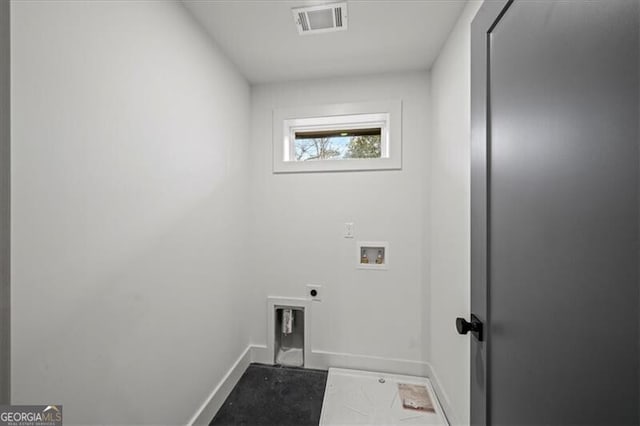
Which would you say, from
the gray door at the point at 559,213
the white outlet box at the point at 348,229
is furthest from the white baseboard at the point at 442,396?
the white outlet box at the point at 348,229

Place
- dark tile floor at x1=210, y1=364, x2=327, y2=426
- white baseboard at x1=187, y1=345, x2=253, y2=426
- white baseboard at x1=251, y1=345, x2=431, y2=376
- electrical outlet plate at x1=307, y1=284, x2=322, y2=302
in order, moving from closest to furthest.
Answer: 1. white baseboard at x1=187, y1=345, x2=253, y2=426
2. dark tile floor at x1=210, y1=364, x2=327, y2=426
3. white baseboard at x1=251, y1=345, x2=431, y2=376
4. electrical outlet plate at x1=307, y1=284, x2=322, y2=302

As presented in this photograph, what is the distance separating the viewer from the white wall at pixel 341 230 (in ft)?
6.17

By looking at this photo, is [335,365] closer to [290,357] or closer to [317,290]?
[290,357]

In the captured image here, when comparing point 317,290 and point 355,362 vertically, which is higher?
point 317,290

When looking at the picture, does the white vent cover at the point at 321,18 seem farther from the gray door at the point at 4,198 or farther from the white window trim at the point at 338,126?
the gray door at the point at 4,198

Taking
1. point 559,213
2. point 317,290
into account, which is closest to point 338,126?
point 317,290

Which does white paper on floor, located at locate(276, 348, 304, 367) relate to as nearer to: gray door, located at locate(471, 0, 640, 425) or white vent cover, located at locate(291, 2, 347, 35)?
gray door, located at locate(471, 0, 640, 425)

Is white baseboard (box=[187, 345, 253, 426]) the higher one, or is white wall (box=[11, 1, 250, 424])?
white wall (box=[11, 1, 250, 424])

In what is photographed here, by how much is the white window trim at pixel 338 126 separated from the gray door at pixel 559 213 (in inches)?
43.1

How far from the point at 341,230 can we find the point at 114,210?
1.38 metres

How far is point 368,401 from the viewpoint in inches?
64.4

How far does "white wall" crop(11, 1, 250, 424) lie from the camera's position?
0.69m

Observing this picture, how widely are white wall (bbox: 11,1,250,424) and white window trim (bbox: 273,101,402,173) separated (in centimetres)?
55

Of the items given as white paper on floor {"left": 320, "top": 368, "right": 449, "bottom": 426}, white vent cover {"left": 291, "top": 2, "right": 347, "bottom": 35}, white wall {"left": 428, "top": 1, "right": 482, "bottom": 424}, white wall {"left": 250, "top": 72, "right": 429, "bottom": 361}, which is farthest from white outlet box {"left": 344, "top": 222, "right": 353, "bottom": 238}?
white vent cover {"left": 291, "top": 2, "right": 347, "bottom": 35}
